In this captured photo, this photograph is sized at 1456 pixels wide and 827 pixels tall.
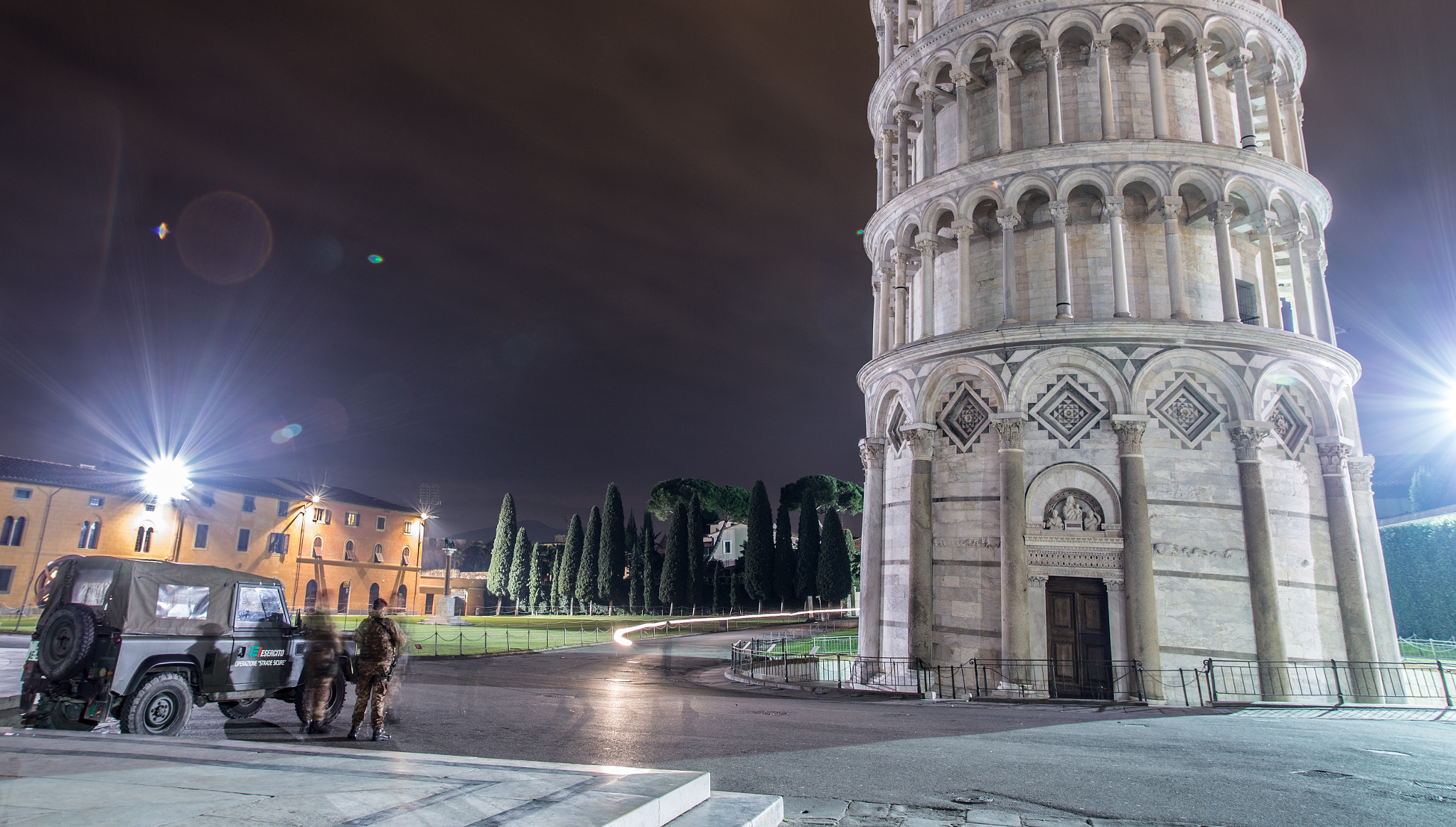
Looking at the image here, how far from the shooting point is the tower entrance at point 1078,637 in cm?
1856

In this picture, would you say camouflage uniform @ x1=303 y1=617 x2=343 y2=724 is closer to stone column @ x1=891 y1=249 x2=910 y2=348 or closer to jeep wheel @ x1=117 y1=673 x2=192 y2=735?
jeep wheel @ x1=117 y1=673 x2=192 y2=735

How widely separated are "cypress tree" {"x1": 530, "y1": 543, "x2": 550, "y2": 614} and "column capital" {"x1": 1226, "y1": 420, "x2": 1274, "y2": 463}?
64028 mm

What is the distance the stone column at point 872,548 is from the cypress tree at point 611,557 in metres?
47.2

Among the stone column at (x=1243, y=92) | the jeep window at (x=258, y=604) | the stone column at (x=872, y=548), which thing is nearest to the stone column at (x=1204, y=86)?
the stone column at (x=1243, y=92)

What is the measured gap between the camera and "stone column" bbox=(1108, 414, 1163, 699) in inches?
703

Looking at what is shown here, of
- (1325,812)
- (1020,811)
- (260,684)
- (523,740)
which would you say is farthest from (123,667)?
(1325,812)

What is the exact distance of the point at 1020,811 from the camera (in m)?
7.00

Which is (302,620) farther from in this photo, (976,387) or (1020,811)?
(976,387)

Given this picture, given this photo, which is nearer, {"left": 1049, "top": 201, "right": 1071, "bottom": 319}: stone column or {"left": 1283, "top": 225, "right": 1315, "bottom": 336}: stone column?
{"left": 1049, "top": 201, "right": 1071, "bottom": 319}: stone column

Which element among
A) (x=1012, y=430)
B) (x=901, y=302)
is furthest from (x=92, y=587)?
(x=901, y=302)

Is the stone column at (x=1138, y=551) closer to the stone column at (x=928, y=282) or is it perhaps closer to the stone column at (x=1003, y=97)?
the stone column at (x=928, y=282)

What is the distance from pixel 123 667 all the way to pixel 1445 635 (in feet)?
147

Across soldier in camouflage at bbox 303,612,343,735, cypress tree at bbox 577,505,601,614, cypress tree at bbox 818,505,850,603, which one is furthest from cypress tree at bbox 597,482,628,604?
soldier in camouflage at bbox 303,612,343,735

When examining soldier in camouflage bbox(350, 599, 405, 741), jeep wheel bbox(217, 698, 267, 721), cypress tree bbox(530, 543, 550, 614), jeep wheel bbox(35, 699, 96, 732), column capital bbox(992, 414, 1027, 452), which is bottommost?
jeep wheel bbox(217, 698, 267, 721)
